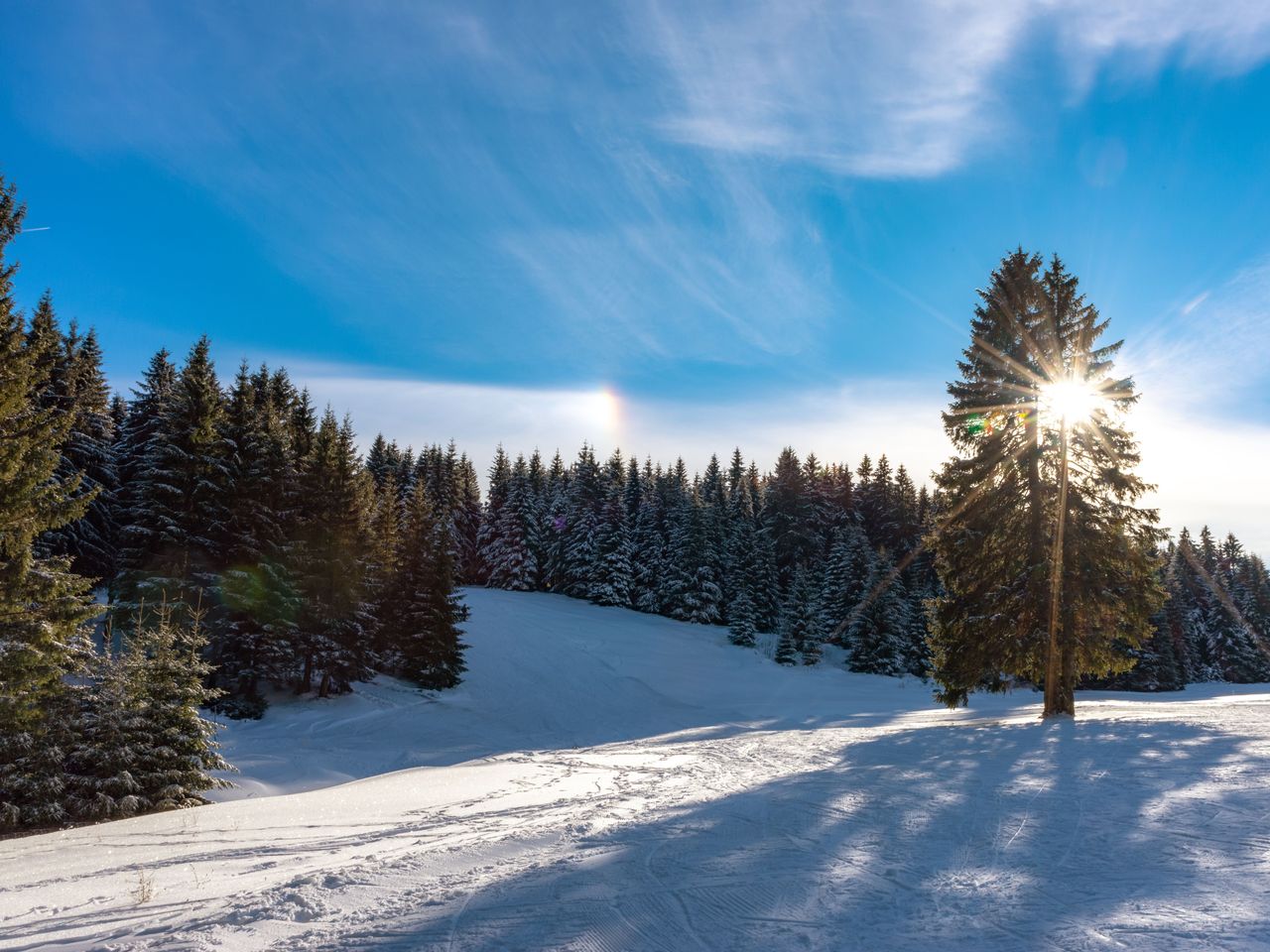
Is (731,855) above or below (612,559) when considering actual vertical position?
below

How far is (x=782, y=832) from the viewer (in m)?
7.15

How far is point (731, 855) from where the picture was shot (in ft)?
20.7

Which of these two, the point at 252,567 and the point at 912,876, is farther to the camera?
the point at 252,567

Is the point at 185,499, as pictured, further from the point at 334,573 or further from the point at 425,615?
the point at 425,615

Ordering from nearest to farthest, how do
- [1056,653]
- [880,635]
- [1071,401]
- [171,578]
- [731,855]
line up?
[731,855], [1056,653], [1071,401], [171,578], [880,635]

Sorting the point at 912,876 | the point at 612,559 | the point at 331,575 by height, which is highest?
the point at 612,559

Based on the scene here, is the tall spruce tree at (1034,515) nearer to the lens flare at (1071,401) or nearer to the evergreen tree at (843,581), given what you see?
the lens flare at (1071,401)

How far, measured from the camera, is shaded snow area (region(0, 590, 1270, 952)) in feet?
14.9

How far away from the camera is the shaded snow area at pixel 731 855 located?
4.54m

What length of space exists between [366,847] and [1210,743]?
1302 cm

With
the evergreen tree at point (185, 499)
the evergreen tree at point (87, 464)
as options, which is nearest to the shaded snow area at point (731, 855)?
the evergreen tree at point (185, 499)

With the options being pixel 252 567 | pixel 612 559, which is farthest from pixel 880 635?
pixel 252 567

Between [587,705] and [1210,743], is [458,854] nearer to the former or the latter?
[1210,743]

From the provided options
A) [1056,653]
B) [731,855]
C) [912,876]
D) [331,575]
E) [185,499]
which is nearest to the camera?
[912,876]
